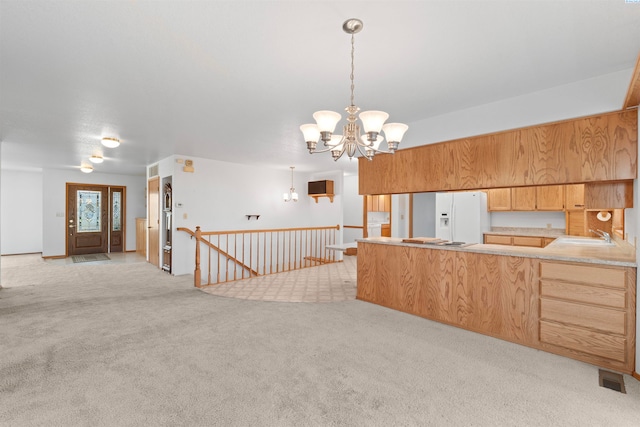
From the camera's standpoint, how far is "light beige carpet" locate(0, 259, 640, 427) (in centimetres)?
184

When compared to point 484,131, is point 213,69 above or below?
above

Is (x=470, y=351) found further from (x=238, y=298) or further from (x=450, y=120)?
(x=238, y=298)

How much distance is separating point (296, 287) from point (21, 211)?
8336 mm

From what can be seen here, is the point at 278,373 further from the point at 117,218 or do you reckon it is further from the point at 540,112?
the point at 117,218

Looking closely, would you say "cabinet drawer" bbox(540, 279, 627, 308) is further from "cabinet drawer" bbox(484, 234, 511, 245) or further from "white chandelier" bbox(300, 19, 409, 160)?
"cabinet drawer" bbox(484, 234, 511, 245)

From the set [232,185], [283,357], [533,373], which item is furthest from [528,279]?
[232,185]

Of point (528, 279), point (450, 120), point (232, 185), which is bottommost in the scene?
point (528, 279)

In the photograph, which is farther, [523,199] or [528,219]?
[528,219]

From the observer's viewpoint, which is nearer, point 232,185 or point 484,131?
point 484,131

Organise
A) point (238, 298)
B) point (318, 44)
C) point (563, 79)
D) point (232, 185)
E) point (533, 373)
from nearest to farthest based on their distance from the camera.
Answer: point (318, 44) → point (533, 373) → point (563, 79) → point (238, 298) → point (232, 185)

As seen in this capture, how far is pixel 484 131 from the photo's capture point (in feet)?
10.8

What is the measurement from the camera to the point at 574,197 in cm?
499

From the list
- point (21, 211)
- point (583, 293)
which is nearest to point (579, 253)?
point (583, 293)

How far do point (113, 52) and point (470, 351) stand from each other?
3647 millimetres
